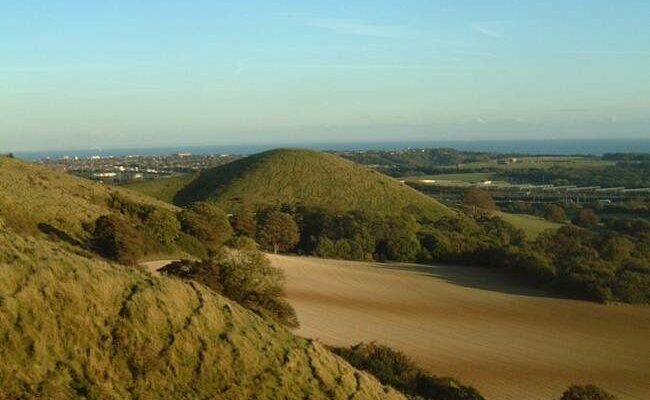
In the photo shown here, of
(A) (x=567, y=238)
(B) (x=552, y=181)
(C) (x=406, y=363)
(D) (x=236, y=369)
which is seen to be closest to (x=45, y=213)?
(C) (x=406, y=363)

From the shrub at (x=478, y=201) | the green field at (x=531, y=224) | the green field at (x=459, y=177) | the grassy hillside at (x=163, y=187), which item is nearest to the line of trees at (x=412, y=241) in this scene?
the green field at (x=531, y=224)

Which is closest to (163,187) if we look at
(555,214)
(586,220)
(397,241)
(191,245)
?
(397,241)

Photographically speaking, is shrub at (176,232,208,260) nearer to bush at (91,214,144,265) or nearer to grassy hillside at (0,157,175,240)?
grassy hillside at (0,157,175,240)

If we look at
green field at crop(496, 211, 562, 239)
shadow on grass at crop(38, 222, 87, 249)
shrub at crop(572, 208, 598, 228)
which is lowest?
green field at crop(496, 211, 562, 239)

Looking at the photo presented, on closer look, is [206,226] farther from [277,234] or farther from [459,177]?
[459,177]

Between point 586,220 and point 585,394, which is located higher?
point 585,394

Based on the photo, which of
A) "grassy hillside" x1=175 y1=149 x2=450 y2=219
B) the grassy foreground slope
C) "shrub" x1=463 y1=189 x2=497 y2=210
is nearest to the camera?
the grassy foreground slope

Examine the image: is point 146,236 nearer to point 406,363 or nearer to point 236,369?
point 406,363

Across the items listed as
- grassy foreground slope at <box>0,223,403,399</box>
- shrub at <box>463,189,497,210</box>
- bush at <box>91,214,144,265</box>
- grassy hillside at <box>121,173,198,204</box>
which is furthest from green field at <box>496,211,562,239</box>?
grassy foreground slope at <box>0,223,403,399</box>
